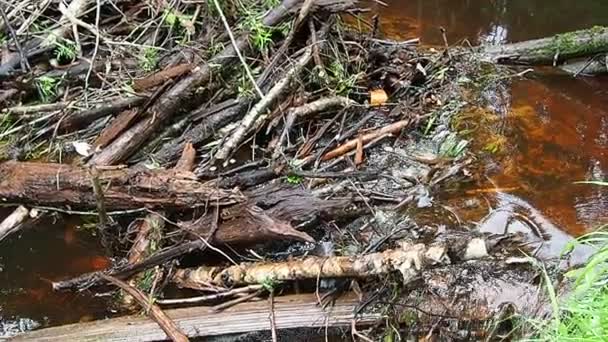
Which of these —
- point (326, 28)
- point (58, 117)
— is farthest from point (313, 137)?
point (58, 117)

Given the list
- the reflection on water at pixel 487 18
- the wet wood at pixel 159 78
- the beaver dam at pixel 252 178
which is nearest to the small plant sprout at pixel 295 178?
the beaver dam at pixel 252 178

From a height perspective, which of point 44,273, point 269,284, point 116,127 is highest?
point 116,127

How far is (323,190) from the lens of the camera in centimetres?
369

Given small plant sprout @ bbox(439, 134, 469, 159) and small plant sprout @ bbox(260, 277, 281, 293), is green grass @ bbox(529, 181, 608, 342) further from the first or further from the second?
small plant sprout @ bbox(439, 134, 469, 159)

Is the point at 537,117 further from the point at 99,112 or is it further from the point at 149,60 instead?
the point at 99,112

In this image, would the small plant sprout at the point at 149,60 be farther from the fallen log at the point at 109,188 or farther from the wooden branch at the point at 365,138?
the wooden branch at the point at 365,138

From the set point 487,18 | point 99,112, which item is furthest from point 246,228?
point 487,18

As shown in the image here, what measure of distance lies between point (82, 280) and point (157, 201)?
53 centimetres

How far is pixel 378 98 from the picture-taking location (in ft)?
14.9

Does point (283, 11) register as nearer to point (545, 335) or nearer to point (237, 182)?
point (237, 182)

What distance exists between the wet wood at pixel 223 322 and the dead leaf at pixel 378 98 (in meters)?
1.77

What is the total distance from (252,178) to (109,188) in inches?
30.5

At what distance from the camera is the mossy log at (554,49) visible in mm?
4961

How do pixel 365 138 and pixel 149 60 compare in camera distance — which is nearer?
pixel 365 138
